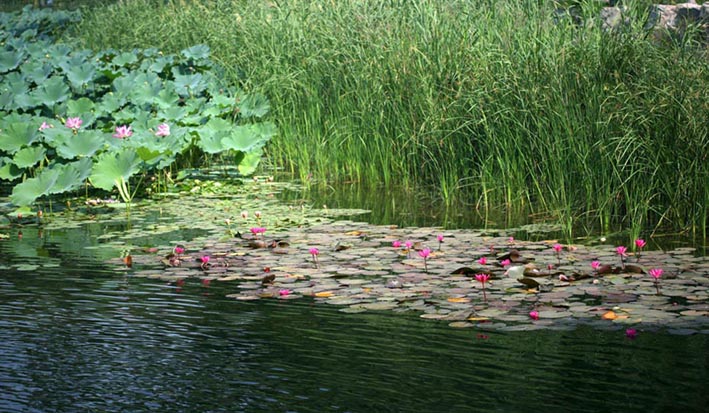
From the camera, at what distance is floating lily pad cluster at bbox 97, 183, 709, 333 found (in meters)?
3.81

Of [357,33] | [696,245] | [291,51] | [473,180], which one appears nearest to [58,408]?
[696,245]

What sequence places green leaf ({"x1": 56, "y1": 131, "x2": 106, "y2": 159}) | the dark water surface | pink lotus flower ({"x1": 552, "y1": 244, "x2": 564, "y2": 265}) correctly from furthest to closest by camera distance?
green leaf ({"x1": 56, "y1": 131, "x2": 106, "y2": 159}) < pink lotus flower ({"x1": 552, "y1": 244, "x2": 564, "y2": 265}) < the dark water surface

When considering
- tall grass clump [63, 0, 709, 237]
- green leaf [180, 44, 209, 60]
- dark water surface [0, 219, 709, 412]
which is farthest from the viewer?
green leaf [180, 44, 209, 60]

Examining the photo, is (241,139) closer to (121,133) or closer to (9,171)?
(121,133)

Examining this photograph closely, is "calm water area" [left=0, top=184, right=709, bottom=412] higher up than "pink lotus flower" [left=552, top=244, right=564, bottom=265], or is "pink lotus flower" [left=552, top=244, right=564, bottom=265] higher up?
"pink lotus flower" [left=552, top=244, right=564, bottom=265]

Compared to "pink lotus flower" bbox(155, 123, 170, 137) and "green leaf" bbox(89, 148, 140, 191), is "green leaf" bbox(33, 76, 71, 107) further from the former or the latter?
"green leaf" bbox(89, 148, 140, 191)

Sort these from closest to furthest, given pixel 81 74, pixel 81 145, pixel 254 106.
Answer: pixel 81 145 < pixel 254 106 < pixel 81 74

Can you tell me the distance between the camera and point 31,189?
20.8ft

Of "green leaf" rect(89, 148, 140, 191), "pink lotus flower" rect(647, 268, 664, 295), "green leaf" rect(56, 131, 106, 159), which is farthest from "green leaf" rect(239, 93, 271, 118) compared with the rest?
"pink lotus flower" rect(647, 268, 664, 295)

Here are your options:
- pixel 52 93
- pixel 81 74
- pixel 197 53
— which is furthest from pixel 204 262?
pixel 197 53

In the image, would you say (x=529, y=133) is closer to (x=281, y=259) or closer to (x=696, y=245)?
(x=696, y=245)

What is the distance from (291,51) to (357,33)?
912 millimetres

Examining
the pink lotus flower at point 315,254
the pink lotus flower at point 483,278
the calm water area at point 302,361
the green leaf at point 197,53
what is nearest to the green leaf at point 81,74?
the green leaf at point 197,53

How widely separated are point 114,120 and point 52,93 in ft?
1.85
